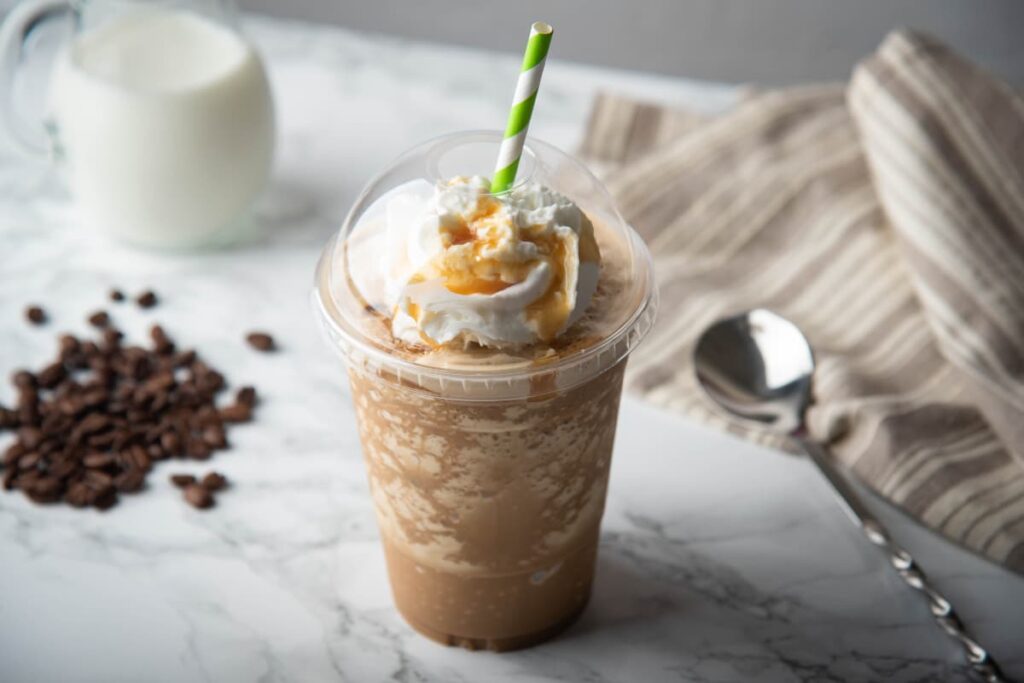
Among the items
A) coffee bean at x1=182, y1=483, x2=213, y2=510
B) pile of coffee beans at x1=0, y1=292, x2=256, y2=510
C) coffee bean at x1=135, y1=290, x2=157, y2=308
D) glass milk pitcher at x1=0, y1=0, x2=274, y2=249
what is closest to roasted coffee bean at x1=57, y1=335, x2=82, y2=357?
pile of coffee beans at x1=0, y1=292, x2=256, y2=510

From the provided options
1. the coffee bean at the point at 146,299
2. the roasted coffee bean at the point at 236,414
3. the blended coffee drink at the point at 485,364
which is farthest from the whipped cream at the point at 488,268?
the coffee bean at the point at 146,299

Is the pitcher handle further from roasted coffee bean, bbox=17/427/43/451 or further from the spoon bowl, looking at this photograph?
the spoon bowl

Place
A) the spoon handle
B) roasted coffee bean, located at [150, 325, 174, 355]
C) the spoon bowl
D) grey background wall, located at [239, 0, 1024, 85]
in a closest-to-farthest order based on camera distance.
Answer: the spoon handle
the spoon bowl
roasted coffee bean, located at [150, 325, 174, 355]
grey background wall, located at [239, 0, 1024, 85]

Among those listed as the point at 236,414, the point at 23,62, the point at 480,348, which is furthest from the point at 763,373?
the point at 23,62

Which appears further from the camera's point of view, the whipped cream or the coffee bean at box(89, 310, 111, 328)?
the coffee bean at box(89, 310, 111, 328)

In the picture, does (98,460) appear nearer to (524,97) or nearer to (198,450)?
(198,450)

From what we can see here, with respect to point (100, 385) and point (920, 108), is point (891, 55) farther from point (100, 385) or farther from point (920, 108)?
point (100, 385)

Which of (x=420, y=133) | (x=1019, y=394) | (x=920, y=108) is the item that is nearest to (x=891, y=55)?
(x=920, y=108)

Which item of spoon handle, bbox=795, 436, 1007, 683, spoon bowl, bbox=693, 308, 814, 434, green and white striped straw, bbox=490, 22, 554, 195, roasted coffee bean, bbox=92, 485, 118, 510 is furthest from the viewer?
spoon bowl, bbox=693, 308, 814, 434
